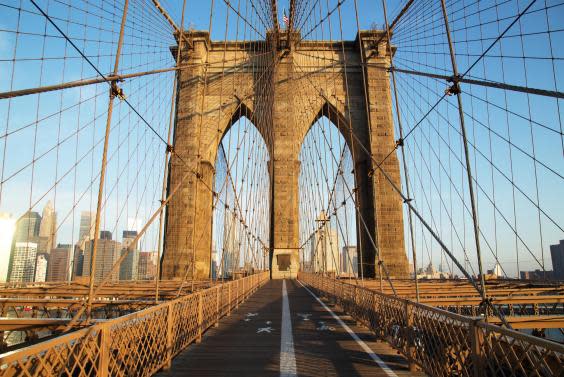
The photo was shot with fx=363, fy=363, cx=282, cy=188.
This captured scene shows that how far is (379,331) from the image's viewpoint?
579cm

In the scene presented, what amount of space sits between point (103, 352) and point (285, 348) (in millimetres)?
2909

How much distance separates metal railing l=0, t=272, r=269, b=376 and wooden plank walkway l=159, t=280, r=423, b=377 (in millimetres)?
285

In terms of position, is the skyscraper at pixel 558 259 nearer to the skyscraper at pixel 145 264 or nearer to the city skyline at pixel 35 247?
the city skyline at pixel 35 247

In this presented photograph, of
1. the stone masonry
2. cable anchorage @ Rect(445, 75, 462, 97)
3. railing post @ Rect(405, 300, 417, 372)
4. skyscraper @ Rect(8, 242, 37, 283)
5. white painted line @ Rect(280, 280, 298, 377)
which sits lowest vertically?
white painted line @ Rect(280, 280, 298, 377)

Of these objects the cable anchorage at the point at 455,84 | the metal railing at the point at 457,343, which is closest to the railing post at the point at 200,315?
the metal railing at the point at 457,343

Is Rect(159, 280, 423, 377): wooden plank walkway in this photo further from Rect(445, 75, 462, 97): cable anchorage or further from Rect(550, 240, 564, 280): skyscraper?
Rect(550, 240, 564, 280): skyscraper

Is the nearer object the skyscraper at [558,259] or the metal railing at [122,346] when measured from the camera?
the metal railing at [122,346]

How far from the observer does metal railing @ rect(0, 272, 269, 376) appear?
7.34ft

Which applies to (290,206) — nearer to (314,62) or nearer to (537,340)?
(314,62)

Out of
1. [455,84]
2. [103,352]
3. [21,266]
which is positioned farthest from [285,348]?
[21,266]

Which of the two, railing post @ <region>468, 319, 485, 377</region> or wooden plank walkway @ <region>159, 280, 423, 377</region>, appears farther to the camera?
wooden plank walkway @ <region>159, 280, 423, 377</region>

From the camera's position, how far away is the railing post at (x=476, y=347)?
2.78m

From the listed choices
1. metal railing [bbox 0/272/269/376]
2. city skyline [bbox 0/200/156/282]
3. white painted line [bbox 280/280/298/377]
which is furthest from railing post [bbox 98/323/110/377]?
city skyline [bbox 0/200/156/282]

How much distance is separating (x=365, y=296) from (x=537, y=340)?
5033 millimetres
